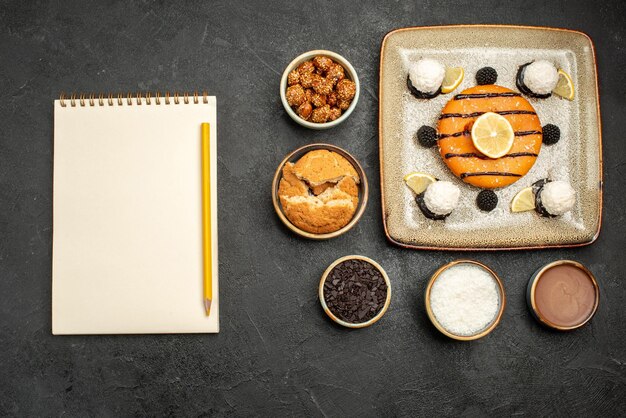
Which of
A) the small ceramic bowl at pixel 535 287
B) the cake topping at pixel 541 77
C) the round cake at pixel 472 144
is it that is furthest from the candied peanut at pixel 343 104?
the small ceramic bowl at pixel 535 287

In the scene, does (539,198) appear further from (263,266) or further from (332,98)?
(263,266)

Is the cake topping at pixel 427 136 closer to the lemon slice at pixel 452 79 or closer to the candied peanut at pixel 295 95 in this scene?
the lemon slice at pixel 452 79

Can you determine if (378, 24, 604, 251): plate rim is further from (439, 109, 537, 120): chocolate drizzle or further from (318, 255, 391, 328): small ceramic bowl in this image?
(439, 109, 537, 120): chocolate drizzle

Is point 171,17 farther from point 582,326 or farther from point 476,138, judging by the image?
point 582,326

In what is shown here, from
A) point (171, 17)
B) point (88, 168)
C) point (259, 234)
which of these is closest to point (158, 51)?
point (171, 17)

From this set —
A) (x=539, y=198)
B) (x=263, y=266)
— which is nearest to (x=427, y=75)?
(x=539, y=198)
